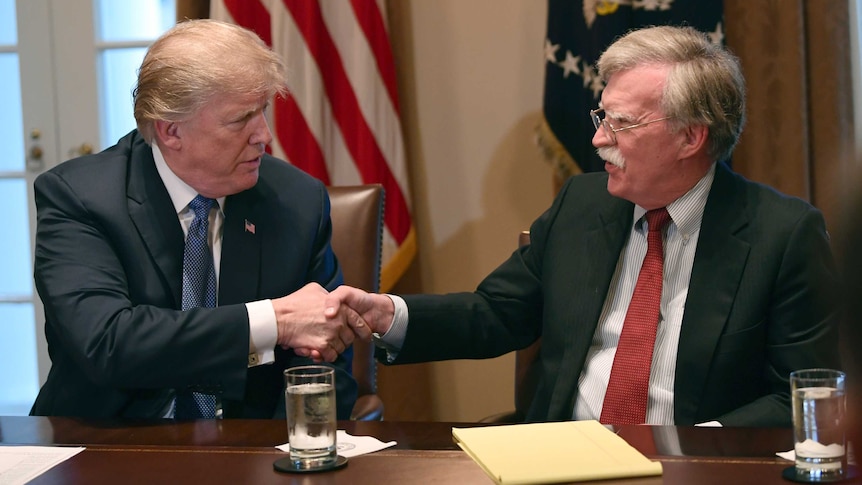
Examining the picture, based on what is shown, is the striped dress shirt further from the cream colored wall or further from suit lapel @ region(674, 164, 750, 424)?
the cream colored wall

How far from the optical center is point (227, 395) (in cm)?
209

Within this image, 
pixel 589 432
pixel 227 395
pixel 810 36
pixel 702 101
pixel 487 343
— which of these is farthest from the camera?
pixel 810 36

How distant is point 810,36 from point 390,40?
149 centimetres

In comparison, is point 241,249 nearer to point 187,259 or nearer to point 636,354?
point 187,259

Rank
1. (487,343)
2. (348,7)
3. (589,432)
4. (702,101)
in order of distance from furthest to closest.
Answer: (348,7), (487,343), (702,101), (589,432)

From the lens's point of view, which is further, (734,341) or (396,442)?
(734,341)

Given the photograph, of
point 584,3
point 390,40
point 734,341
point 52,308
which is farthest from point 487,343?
point 390,40

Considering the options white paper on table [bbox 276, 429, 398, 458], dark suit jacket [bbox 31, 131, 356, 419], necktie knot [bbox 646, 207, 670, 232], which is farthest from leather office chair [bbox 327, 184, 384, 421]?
white paper on table [bbox 276, 429, 398, 458]

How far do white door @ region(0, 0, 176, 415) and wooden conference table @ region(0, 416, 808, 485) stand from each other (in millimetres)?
2565

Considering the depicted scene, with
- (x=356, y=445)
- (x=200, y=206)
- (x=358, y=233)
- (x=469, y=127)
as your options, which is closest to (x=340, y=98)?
(x=469, y=127)

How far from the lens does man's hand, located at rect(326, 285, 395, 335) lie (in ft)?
7.56

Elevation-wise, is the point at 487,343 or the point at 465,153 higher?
the point at 465,153

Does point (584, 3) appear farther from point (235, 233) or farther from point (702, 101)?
point (235, 233)

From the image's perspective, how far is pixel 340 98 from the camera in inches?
146
